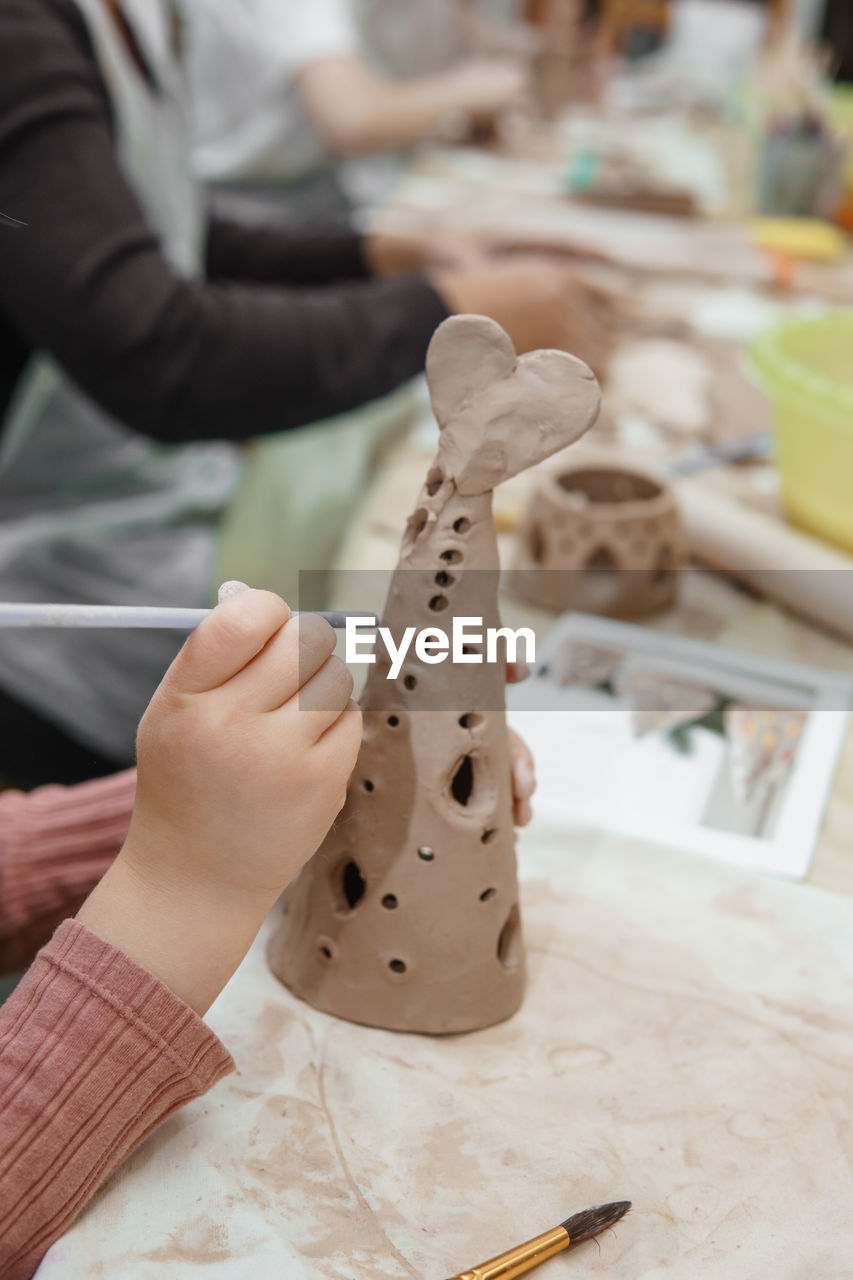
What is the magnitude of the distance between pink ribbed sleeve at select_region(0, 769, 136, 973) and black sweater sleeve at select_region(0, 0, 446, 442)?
0.30 metres

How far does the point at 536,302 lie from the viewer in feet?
3.21

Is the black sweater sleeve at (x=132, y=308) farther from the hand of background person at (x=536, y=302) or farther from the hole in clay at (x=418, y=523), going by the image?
the hole in clay at (x=418, y=523)

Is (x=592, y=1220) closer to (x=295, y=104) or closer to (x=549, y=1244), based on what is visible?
(x=549, y=1244)

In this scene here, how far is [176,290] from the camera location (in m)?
0.83

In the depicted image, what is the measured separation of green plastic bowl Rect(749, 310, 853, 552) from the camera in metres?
0.75

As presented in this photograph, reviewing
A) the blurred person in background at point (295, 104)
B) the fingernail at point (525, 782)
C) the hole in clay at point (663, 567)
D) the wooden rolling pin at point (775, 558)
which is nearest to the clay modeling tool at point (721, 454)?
the wooden rolling pin at point (775, 558)

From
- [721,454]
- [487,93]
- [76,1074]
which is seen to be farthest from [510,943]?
[487,93]

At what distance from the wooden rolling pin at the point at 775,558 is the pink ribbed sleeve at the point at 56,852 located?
0.46 m

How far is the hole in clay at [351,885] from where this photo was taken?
446 millimetres

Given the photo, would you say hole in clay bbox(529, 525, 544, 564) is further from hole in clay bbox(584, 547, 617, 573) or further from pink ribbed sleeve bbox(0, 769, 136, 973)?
pink ribbed sleeve bbox(0, 769, 136, 973)

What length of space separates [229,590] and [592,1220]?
0.24 metres

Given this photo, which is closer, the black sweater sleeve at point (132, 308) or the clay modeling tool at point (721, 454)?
the black sweater sleeve at point (132, 308)

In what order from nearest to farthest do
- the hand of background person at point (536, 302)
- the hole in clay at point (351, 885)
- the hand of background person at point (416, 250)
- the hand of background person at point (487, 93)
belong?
the hole in clay at point (351, 885), the hand of background person at point (536, 302), the hand of background person at point (416, 250), the hand of background person at point (487, 93)

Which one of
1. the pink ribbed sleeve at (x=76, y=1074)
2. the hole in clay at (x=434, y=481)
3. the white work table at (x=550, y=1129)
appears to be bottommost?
the white work table at (x=550, y=1129)
